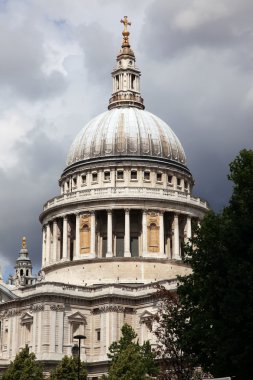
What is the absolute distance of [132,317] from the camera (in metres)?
96.2

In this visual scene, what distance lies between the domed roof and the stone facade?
15 cm

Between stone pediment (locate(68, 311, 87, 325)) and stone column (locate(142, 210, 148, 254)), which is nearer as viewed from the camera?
stone pediment (locate(68, 311, 87, 325))

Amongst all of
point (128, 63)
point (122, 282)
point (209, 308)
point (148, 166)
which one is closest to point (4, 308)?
point (122, 282)

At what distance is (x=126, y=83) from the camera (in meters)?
121

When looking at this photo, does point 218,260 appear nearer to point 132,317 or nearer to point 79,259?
point 132,317

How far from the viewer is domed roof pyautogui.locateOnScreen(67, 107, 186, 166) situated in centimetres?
11400

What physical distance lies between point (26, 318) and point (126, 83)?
4002 centimetres

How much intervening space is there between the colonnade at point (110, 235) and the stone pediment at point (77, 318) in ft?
34.3

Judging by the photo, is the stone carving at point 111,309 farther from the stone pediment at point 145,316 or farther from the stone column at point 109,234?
the stone column at point 109,234

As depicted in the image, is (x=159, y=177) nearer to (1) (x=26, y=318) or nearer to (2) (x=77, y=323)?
(2) (x=77, y=323)

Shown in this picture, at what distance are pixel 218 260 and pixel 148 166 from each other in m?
62.1

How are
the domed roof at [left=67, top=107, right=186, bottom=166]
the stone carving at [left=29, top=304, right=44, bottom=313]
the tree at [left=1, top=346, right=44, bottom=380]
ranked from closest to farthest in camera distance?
the tree at [left=1, top=346, right=44, bottom=380]
the stone carving at [left=29, top=304, right=44, bottom=313]
the domed roof at [left=67, top=107, right=186, bottom=166]

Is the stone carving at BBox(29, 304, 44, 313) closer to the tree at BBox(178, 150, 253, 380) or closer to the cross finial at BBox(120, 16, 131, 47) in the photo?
the tree at BBox(178, 150, 253, 380)

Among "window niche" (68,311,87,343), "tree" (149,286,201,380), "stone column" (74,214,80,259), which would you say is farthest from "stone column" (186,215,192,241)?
"tree" (149,286,201,380)
